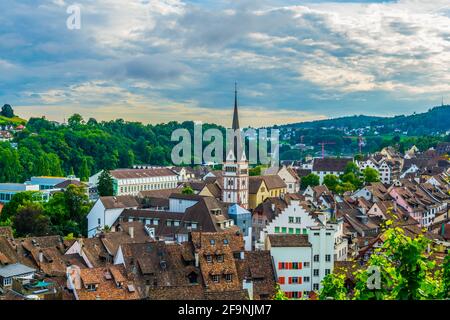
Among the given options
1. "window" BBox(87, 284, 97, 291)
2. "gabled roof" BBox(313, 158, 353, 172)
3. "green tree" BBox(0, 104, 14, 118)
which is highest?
"green tree" BBox(0, 104, 14, 118)

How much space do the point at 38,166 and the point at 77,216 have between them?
43445 mm

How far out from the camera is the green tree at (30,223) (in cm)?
4428

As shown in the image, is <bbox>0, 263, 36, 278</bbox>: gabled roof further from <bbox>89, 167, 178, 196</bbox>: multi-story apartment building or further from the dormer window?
<bbox>89, 167, 178, 196</bbox>: multi-story apartment building

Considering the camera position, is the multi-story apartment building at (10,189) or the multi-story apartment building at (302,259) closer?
the multi-story apartment building at (302,259)

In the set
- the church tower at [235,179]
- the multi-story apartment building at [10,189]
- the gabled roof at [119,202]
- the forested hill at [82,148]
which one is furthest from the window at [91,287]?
the forested hill at [82,148]

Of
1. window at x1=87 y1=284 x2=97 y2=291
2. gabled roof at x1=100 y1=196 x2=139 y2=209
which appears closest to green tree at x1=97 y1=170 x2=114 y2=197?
gabled roof at x1=100 y1=196 x2=139 y2=209

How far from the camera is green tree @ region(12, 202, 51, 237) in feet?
145

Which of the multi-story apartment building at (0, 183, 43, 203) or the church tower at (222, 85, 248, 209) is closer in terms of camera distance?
the church tower at (222, 85, 248, 209)

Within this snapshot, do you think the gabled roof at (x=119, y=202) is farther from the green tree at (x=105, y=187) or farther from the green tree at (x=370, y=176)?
the green tree at (x=370, y=176)

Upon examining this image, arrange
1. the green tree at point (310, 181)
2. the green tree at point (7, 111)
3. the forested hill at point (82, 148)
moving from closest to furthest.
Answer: the green tree at point (310, 181) → the forested hill at point (82, 148) → the green tree at point (7, 111)

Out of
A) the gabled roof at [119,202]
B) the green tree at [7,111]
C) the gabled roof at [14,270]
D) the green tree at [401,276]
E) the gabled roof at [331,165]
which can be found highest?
the green tree at [7,111]

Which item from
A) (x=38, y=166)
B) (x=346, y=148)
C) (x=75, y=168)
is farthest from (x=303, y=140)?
(x=38, y=166)

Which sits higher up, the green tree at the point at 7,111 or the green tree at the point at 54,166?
the green tree at the point at 7,111
